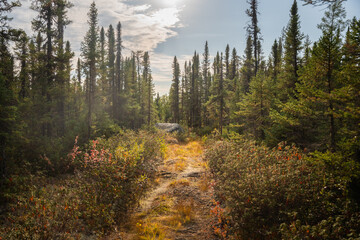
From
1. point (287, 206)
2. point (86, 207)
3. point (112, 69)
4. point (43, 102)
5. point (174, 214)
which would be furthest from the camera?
point (112, 69)

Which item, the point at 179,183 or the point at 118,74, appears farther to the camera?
the point at 118,74

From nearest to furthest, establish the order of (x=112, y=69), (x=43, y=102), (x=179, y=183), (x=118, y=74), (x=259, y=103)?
(x=179, y=183) → (x=259, y=103) → (x=43, y=102) → (x=118, y=74) → (x=112, y=69)

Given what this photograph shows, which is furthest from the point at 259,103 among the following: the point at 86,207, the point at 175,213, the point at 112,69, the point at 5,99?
the point at 112,69

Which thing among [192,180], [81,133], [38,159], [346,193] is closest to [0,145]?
[38,159]

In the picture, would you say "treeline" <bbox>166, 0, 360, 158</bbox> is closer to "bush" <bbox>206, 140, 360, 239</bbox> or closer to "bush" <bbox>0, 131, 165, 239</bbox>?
"bush" <bbox>206, 140, 360, 239</bbox>

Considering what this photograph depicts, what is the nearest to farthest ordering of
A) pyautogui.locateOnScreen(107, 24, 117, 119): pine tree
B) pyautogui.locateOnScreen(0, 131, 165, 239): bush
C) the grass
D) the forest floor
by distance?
1. pyautogui.locateOnScreen(0, 131, 165, 239): bush
2. the forest floor
3. the grass
4. pyautogui.locateOnScreen(107, 24, 117, 119): pine tree

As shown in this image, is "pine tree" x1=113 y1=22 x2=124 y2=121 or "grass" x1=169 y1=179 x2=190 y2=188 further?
"pine tree" x1=113 y1=22 x2=124 y2=121

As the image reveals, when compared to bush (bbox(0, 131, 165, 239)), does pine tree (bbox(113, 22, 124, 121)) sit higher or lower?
higher

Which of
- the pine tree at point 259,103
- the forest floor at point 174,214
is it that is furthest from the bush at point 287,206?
the pine tree at point 259,103

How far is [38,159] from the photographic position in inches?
527

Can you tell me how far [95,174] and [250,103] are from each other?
10.5 metres

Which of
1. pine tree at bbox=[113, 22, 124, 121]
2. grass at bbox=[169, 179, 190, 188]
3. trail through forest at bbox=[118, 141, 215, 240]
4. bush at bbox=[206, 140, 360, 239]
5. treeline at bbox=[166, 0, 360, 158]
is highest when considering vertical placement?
pine tree at bbox=[113, 22, 124, 121]

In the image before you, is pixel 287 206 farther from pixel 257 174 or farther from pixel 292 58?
pixel 292 58

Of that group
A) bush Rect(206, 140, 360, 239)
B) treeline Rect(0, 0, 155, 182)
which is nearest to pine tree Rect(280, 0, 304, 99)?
bush Rect(206, 140, 360, 239)
